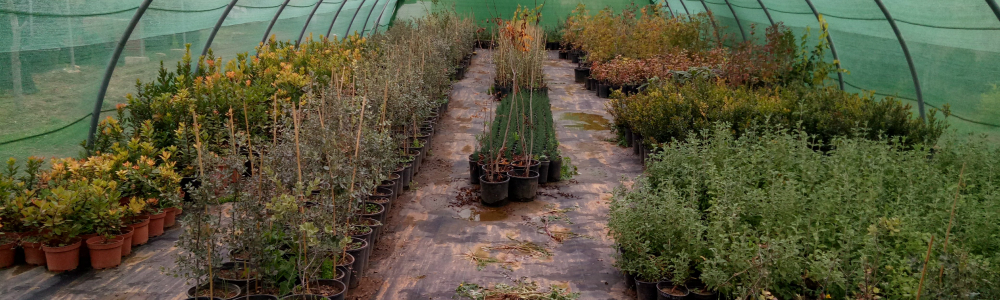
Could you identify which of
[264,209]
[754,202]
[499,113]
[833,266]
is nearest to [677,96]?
[499,113]

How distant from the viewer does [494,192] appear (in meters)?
5.81

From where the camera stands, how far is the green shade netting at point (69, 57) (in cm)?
483

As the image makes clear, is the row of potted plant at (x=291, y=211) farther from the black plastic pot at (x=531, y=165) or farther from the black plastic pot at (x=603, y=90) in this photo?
the black plastic pot at (x=603, y=90)

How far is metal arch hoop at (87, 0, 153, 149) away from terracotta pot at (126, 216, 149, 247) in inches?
49.4

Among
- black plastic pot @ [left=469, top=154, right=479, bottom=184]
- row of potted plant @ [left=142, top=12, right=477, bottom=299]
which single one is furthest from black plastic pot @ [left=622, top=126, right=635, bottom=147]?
row of potted plant @ [left=142, top=12, right=477, bottom=299]

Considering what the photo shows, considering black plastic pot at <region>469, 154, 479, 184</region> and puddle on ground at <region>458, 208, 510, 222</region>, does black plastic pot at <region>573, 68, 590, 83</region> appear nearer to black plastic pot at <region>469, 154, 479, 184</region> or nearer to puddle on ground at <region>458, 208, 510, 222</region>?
black plastic pot at <region>469, 154, 479, 184</region>

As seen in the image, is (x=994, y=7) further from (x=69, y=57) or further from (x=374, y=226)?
(x=69, y=57)

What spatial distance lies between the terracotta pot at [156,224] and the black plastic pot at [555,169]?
3.38 m

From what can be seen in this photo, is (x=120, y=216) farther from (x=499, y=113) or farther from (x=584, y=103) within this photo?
(x=584, y=103)

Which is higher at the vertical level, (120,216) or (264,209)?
(264,209)

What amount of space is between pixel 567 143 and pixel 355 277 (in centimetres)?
461

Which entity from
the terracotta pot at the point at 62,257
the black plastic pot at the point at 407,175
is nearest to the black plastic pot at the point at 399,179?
the black plastic pot at the point at 407,175

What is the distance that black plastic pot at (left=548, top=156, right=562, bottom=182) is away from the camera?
6.60 m

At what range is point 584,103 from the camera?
11.3 metres
